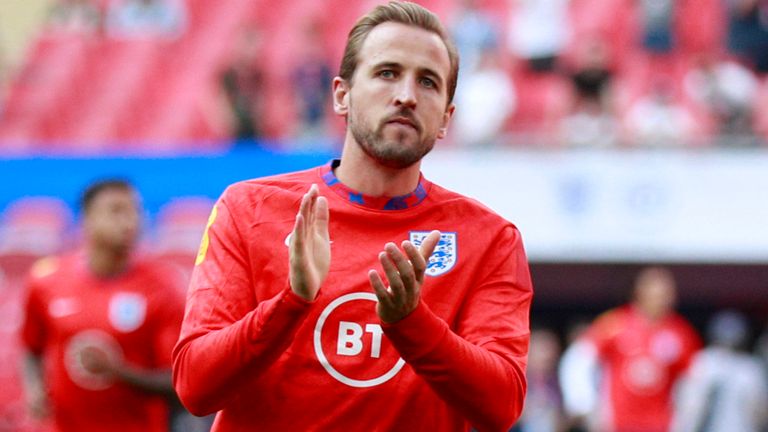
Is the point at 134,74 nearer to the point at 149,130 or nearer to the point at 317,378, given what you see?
the point at 149,130

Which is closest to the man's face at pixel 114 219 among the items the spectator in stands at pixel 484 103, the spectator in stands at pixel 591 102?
the spectator in stands at pixel 591 102

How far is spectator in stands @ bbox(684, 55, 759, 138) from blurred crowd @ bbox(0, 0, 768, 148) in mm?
15

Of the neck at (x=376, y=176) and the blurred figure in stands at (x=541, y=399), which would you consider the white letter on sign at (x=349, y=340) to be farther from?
the blurred figure in stands at (x=541, y=399)

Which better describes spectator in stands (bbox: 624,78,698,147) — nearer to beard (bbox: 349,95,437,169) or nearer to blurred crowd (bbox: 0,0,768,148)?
blurred crowd (bbox: 0,0,768,148)

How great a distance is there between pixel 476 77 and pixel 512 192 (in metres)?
1.78

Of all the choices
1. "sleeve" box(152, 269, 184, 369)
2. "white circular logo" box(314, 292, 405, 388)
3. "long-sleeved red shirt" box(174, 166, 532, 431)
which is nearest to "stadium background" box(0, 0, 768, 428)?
"sleeve" box(152, 269, 184, 369)

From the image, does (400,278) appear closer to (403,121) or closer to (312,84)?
(403,121)

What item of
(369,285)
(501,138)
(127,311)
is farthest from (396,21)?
(501,138)

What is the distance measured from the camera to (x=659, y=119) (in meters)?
13.7

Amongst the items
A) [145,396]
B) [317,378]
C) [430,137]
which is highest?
[430,137]

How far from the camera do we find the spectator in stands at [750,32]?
14500 millimetres

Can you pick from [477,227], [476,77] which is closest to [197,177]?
[476,77]

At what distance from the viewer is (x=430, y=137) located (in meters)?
3.66

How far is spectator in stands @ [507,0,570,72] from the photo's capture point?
1509 centimetres
